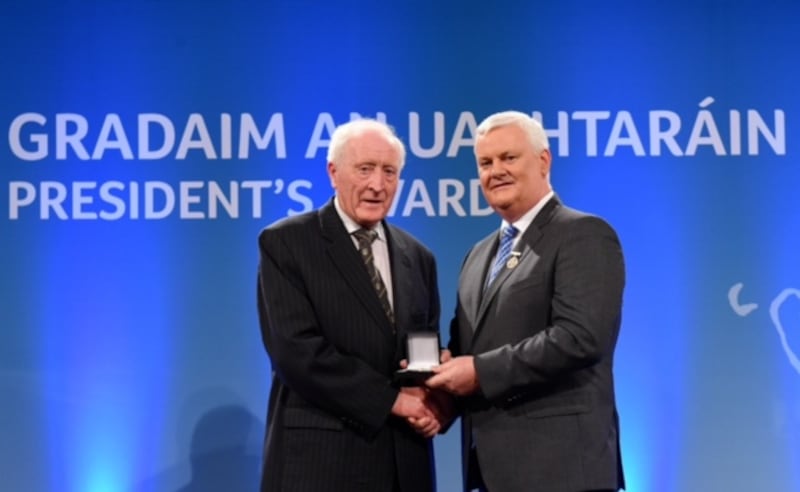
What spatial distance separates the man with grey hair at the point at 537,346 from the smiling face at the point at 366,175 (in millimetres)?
306

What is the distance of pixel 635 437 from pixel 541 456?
1.64 meters

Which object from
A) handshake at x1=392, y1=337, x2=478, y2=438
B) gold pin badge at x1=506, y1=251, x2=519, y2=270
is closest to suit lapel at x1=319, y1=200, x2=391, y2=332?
handshake at x1=392, y1=337, x2=478, y2=438

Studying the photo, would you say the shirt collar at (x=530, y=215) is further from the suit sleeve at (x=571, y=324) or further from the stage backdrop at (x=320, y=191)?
the stage backdrop at (x=320, y=191)

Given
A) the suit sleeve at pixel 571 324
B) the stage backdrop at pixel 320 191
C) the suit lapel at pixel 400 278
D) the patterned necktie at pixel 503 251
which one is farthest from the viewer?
the stage backdrop at pixel 320 191

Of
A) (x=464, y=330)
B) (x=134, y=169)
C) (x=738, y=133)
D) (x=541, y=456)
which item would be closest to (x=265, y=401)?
(x=134, y=169)

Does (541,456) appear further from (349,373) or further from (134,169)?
(134,169)

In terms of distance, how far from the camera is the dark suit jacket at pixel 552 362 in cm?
285

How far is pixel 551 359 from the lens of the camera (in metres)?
2.83

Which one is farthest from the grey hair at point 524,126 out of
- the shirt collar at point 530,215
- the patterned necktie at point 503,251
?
the patterned necktie at point 503,251

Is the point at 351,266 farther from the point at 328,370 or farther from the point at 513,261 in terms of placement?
the point at 513,261

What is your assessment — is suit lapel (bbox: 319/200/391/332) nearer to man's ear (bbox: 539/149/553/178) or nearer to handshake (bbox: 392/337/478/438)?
handshake (bbox: 392/337/478/438)

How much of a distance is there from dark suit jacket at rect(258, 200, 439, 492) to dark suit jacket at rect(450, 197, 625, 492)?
28 cm

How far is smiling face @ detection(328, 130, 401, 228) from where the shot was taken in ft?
10.6

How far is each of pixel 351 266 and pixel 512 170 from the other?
1.74ft
